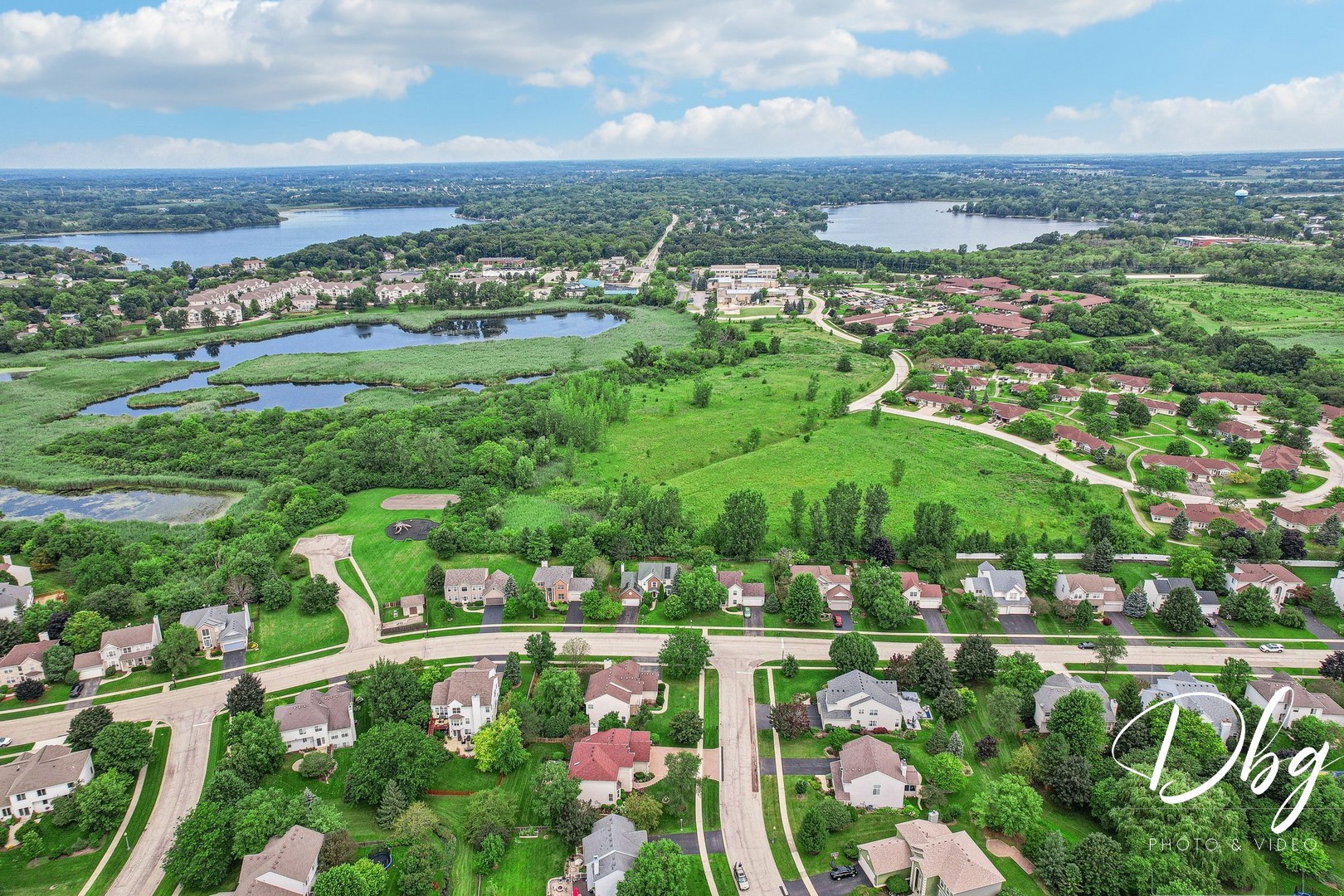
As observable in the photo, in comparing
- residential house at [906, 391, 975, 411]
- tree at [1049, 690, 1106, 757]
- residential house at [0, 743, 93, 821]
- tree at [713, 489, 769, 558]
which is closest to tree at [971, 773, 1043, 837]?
tree at [1049, 690, 1106, 757]

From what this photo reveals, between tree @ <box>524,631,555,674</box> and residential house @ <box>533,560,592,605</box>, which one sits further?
Result: residential house @ <box>533,560,592,605</box>

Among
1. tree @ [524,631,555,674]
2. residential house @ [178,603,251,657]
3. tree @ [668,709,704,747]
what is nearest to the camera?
tree @ [668,709,704,747]

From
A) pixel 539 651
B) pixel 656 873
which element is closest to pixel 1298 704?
pixel 656 873

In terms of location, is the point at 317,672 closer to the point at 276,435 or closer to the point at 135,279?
the point at 276,435

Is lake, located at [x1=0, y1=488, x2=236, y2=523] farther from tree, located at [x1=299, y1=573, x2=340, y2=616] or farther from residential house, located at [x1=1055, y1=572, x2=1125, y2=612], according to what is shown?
residential house, located at [x1=1055, y1=572, x2=1125, y2=612]

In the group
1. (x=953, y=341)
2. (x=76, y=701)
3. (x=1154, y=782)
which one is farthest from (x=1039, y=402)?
(x=76, y=701)

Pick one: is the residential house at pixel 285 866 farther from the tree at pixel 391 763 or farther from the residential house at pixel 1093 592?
the residential house at pixel 1093 592

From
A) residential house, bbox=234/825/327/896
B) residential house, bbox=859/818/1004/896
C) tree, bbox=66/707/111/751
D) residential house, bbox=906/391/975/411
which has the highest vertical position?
residential house, bbox=906/391/975/411
